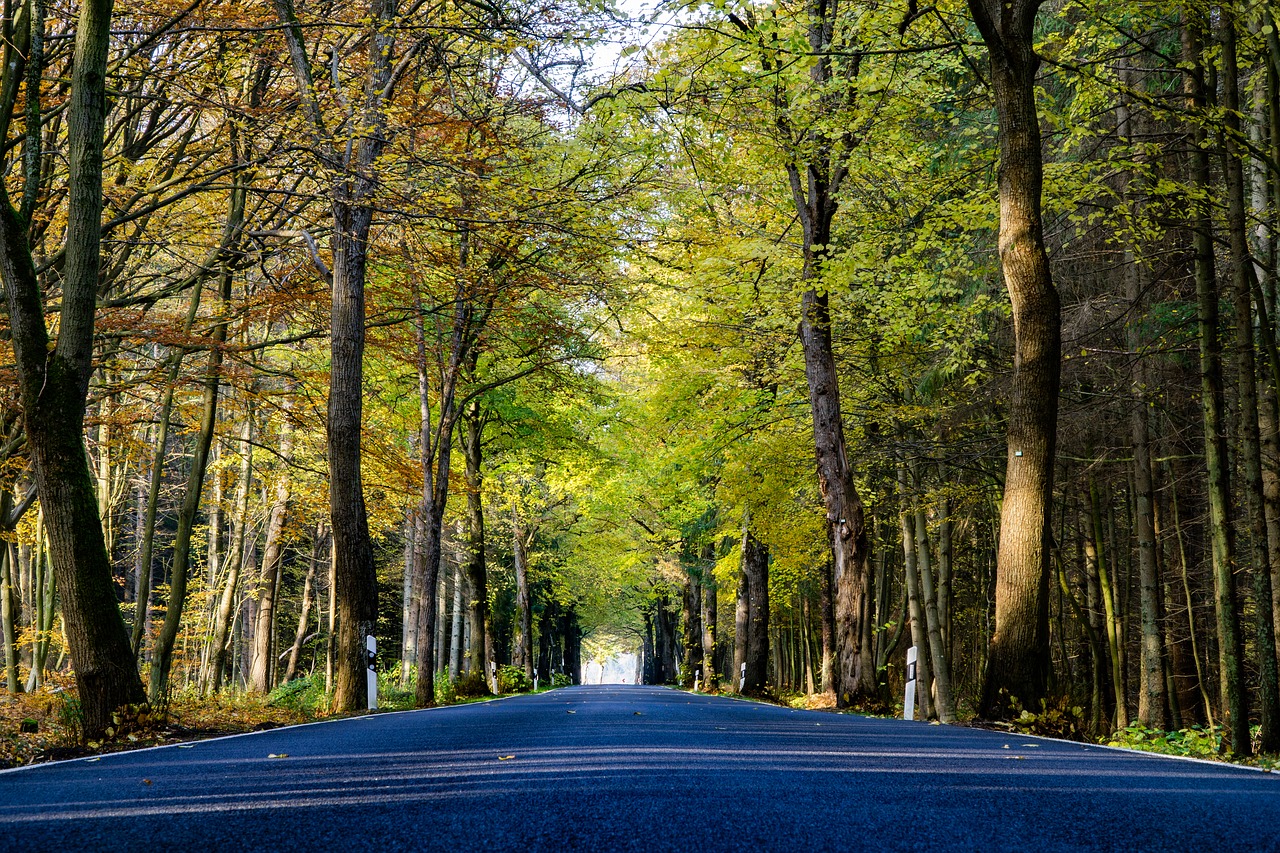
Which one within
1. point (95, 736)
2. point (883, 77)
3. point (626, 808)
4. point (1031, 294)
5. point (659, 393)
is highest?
point (883, 77)

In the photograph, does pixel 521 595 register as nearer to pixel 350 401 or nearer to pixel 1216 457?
pixel 350 401

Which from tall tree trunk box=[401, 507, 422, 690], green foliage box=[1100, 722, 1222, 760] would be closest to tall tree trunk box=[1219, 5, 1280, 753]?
green foliage box=[1100, 722, 1222, 760]

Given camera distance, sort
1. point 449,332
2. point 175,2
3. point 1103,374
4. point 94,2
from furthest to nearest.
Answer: point 449,332 → point 1103,374 → point 175,2 → point 94,2

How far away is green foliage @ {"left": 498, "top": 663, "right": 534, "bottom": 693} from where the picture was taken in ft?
98.8

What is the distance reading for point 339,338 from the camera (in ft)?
46.9

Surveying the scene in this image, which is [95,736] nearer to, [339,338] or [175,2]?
[339,338]

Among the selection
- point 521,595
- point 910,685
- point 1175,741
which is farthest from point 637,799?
point 521,595

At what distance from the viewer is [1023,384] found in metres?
9.39

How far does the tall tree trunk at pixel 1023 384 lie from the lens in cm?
906

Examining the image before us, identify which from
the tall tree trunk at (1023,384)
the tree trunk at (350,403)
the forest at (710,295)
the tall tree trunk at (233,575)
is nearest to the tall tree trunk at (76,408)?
the forest at (710,295)

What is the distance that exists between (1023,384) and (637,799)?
7063 mm

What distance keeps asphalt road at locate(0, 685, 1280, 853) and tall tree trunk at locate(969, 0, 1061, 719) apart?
2.87 m

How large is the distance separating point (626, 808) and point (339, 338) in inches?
471

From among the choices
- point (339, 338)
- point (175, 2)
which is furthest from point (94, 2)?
point (339, 338)
